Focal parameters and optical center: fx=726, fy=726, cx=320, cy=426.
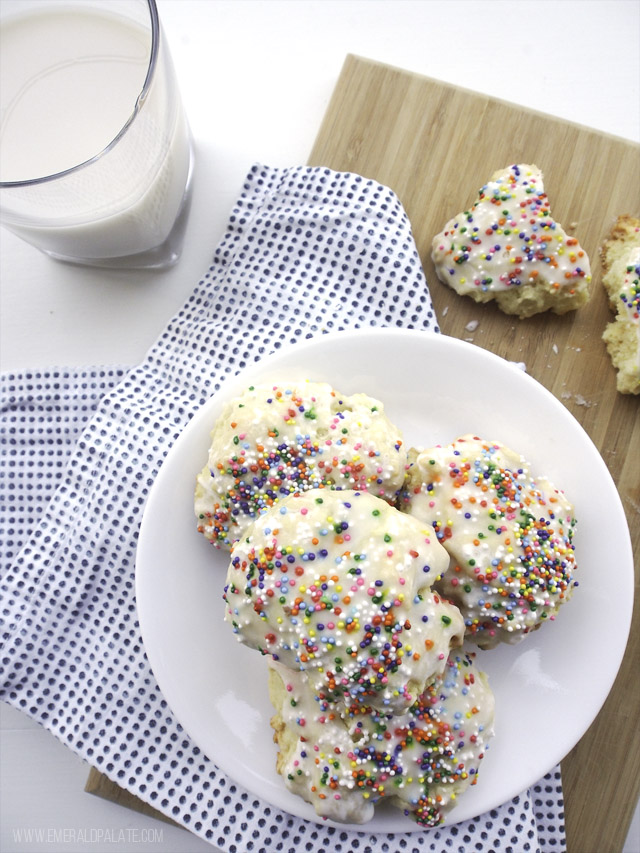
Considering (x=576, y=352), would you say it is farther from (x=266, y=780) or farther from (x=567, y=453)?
(x=266, y=780)

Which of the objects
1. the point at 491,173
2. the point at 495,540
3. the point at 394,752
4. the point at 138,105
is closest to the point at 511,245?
the point at 491,173

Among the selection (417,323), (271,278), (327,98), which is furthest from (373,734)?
(327,98)

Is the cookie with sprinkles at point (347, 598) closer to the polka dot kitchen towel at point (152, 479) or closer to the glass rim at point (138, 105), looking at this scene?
the polka dot kitchen towel at point (152, 479)

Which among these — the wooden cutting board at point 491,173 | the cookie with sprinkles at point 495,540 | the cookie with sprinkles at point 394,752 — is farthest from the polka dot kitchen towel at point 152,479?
the cookie with sprinkles at point 495,540

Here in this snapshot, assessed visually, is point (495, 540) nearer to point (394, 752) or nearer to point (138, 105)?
point (394, 752)

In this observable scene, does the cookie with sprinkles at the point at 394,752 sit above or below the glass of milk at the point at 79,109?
below

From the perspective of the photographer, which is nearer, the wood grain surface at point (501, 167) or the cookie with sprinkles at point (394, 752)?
the cookie with sprinkles at point (394, 752)
